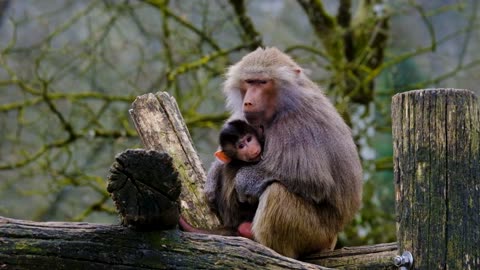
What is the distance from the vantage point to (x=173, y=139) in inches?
208

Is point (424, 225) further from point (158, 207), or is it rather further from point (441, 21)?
point (441, 21)

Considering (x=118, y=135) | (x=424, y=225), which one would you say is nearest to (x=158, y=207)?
(x=424, y=225)

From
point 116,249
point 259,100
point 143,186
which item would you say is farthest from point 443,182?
point 259,100

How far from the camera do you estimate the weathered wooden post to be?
343 cm

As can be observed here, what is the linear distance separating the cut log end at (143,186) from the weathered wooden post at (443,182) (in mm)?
1155

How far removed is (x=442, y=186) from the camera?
3469 mm

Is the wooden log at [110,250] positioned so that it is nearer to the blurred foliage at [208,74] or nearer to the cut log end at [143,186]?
the cut log end at [143,186]

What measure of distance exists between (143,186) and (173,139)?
2115 mm

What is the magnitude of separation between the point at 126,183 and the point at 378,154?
6497mm

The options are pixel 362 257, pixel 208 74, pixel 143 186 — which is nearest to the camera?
pixel 143 186

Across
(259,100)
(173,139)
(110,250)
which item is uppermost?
(259,100)

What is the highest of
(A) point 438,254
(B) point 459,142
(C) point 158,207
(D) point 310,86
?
(D) point 310,86

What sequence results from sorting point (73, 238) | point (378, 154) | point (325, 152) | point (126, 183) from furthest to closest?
point (378, 154)
point (325, 152)
point (73, 238)
point (126, 183)

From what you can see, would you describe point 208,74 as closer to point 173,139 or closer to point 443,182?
point 173,139
